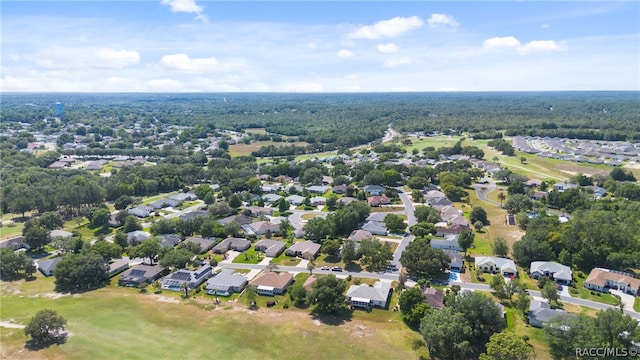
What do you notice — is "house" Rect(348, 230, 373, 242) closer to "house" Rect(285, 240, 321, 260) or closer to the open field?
"house" Rect(285, 240, 321, 260)

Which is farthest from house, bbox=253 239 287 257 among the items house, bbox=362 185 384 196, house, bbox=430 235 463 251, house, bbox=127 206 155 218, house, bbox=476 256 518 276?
house, bbox=362 185 384 196

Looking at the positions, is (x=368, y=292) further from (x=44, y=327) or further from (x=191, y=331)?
(x=44, y=327)

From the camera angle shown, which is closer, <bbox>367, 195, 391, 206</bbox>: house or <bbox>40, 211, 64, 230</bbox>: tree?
<bbox>40, 211, 64, 230</bbox>: tree

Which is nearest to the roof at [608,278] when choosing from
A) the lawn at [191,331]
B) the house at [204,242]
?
the lawn at [191,331]

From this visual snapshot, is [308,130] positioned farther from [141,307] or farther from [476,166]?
[141,307]

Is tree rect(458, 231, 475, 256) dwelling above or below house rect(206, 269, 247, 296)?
above

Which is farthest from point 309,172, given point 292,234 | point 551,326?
point 551,326

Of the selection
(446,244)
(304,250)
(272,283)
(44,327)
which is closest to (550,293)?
(446,244)
